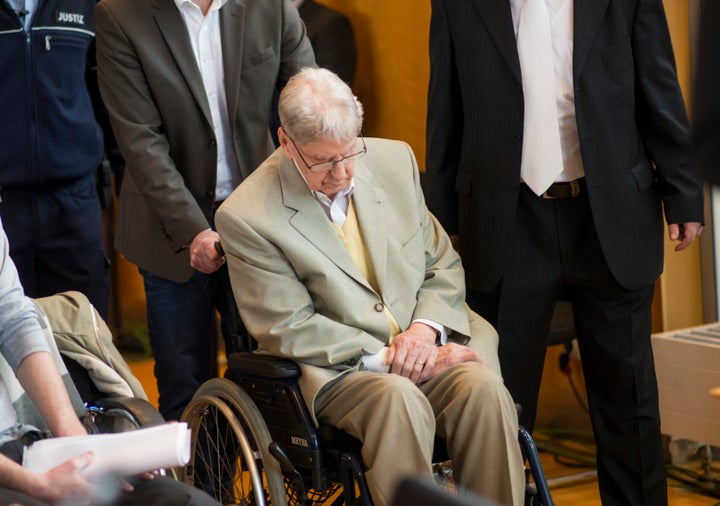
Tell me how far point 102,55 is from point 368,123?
1768 mm

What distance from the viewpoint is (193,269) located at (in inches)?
122

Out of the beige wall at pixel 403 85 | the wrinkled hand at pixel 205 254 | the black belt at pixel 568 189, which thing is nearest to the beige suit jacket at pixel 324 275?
the wrinkled hand at pixel 205 254

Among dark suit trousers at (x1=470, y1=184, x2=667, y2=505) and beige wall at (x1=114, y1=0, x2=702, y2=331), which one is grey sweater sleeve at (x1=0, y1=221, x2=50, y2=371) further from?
beige wall at (x1=114, y1=0, x2=702, y2=331)

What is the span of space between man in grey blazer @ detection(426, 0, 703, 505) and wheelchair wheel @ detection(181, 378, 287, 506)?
2.55 feet

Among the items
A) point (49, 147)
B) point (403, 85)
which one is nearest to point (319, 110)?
point (49, 147)

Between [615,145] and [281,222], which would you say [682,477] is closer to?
[615,145]

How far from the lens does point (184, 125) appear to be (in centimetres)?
309

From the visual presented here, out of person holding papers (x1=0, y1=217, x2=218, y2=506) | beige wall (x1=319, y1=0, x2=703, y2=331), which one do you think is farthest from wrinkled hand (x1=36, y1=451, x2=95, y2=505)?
beige wall (x1=319, y1=0, x2=703, y2=331)

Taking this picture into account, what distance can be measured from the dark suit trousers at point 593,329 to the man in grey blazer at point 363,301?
255 millimetres

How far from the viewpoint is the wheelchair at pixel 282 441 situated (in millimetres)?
2557

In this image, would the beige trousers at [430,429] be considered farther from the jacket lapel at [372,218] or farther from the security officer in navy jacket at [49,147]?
the security officer in navy jacket at [49,147]

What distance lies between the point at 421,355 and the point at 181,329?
31.4 inches

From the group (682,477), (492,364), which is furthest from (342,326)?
(682,477)

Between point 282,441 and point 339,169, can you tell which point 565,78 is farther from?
point 282,441
